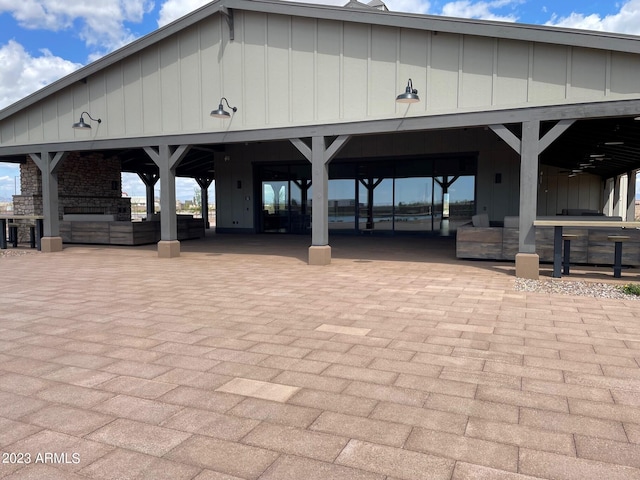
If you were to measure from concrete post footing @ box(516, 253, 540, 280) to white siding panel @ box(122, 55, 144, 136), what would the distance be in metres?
8.73

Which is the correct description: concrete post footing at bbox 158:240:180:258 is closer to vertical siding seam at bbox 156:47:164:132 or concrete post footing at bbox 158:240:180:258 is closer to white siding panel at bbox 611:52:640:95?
vertical siding seam at bbox 156:47:164:132

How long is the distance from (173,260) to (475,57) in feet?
23.8

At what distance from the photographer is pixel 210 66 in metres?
9.95

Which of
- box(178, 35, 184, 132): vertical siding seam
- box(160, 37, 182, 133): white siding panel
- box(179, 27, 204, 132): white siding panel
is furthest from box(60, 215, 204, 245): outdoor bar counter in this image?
box(179, 27, 204, 132): white siding panel

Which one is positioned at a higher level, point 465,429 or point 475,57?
point 475,57

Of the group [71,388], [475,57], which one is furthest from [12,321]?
[475,57]

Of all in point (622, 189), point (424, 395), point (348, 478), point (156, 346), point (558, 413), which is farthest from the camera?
point (622, 189)

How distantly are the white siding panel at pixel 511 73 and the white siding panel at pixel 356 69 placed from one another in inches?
91.6

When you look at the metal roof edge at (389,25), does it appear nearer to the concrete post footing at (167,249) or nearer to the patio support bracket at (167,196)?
the patio support bracket at (167,196)

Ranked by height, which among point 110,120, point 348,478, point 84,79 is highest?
point 84,79

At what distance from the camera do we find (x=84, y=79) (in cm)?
1120

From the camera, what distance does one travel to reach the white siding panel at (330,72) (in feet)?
28.6

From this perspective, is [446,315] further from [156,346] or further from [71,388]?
[71,388]

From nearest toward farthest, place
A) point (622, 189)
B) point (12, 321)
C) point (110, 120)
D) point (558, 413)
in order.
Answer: point (558, 413)
point (12, 321)
point (110, 120)
point (622, 189)
